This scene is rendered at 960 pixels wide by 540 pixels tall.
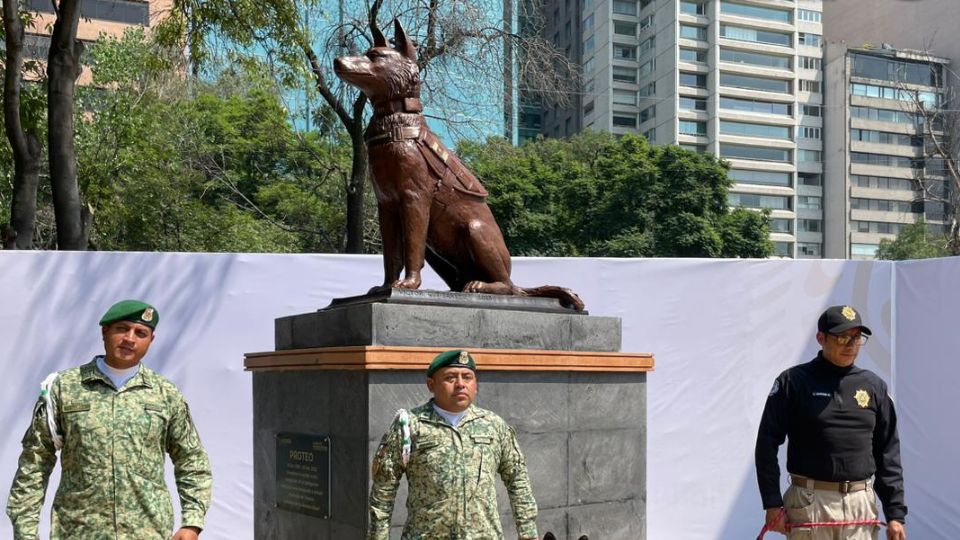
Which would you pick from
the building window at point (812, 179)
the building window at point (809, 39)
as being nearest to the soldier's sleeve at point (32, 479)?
the building window at point (812, 179)

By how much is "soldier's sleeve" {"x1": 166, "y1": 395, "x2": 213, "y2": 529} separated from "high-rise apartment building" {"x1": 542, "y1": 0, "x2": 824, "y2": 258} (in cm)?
6502

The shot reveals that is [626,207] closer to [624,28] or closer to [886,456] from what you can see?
[886,456]

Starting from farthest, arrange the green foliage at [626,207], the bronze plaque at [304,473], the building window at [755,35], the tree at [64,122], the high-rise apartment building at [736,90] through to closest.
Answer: the building window at [755,35]
the high-rise apartment building at [736,90]
the green foliage at [626,207]
the tree at [64,122]
the bronze plaque at [304,473]

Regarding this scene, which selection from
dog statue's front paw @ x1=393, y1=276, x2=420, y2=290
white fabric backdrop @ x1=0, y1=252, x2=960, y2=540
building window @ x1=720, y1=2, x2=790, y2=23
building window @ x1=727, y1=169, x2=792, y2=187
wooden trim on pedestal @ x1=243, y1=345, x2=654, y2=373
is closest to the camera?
wooden trim on pedestal @ x1=243, y1=345, x2=654, y2=373

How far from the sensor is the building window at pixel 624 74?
241 feet

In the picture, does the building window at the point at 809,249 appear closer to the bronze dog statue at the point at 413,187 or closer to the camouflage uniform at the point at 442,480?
the bronze dog statue at the point at 413,187

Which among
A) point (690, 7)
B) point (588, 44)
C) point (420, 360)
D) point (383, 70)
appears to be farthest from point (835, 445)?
point (588, 44)

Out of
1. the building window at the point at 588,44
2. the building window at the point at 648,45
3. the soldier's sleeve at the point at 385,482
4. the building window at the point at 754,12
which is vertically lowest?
the soldier's sleeve at the point at 385,482

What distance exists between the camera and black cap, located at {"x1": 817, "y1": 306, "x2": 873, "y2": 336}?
435 centimetres

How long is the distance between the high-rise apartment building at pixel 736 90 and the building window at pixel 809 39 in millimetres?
75

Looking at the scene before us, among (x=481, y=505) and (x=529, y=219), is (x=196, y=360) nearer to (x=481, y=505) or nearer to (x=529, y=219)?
→ (x=481, y=505)

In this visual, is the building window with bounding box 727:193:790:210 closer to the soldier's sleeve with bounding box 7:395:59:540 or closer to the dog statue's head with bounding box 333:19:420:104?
the dog statue's head with bounding box 333:19:420:104

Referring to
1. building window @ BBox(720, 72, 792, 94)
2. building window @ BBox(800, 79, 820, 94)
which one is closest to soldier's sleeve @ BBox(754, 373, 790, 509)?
building window @ BBox(720, 72, 792, 94)

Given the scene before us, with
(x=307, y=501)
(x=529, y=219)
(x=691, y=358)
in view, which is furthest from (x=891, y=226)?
(x=307, y=501)
